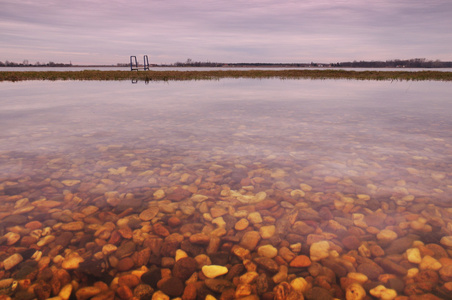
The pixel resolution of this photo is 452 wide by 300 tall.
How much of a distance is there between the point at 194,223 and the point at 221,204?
0.61 metres

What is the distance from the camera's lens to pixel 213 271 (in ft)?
9.33

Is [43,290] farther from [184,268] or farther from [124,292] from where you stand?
[184,268]

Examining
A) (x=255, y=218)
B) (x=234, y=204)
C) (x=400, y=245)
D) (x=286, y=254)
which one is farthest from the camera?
(x=234, y=204)

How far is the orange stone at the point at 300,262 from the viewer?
9.64ft

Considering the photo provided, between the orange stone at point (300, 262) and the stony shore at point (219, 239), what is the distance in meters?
0.01

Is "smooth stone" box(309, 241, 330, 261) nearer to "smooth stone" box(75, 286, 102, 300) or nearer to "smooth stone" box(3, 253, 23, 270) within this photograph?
"smooth stone" box(75, 286, 102, 300)

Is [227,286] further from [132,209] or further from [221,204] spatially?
[132,209]

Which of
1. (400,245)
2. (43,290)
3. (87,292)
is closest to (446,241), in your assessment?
(400,245)

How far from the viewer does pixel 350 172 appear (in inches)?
206

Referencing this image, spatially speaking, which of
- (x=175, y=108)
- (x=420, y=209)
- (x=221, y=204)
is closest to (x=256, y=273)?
(x=221, y=204)

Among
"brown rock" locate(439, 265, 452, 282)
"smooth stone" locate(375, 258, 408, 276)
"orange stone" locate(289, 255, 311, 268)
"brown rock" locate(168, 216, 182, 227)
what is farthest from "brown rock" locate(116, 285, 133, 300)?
"brown rock" locate(439, 265, 452, 282)

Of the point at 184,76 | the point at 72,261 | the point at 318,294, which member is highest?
the point at 184,76

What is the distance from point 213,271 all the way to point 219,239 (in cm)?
54

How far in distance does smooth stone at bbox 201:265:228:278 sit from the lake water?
65 millimetres
